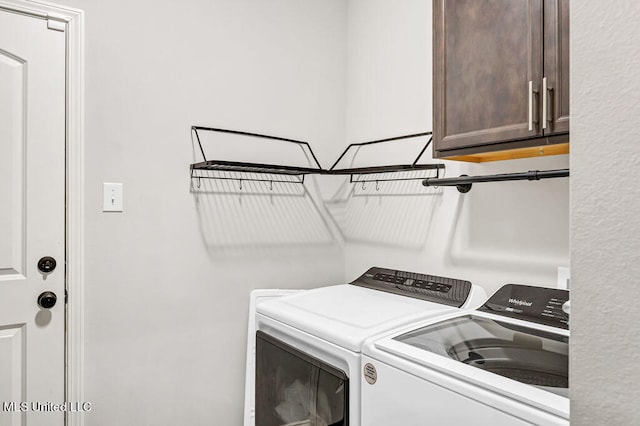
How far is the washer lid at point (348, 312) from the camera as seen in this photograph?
4.40ft

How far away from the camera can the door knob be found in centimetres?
163

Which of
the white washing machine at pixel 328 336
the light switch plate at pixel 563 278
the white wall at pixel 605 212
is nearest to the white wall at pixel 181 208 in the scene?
the white washing machine at pixel 328 336

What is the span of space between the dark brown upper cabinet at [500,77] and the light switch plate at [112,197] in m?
1.29

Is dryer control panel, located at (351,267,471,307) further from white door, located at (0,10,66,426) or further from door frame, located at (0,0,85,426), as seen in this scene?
white door, located at (0,10,66,426)

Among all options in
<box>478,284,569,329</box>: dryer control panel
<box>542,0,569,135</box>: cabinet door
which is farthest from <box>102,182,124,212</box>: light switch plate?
<box>542,0,569,135</box>: cabinet door

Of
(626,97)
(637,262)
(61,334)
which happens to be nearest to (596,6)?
(626,97)

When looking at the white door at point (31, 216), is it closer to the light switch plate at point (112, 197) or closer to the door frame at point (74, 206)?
the door frame at point (74, 206)

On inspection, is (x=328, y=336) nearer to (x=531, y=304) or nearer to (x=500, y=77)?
(x=531, y=304)

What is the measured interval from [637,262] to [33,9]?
2.01 m

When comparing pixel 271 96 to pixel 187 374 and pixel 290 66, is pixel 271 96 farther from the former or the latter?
pixel 187 374

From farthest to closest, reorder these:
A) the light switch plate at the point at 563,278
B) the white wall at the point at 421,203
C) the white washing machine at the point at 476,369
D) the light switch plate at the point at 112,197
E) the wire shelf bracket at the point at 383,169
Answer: the wire shelf bracket at the point at 383,169 < the light switch plate at the point at 112,197 < the white wall at the point at 421,203 < the light switch plate at the point at 563,278 < the white washing machine at the point at 476,369

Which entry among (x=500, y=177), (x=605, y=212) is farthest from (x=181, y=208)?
(x=605, y=212)

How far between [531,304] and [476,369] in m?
0.55

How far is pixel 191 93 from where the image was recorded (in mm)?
1951
